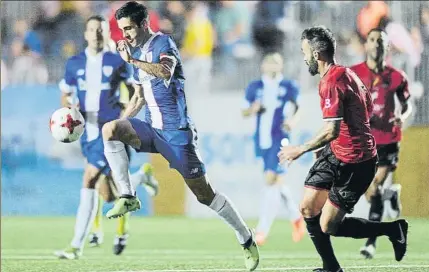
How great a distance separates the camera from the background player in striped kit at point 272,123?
11.6 m

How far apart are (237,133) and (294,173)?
3.00 feet

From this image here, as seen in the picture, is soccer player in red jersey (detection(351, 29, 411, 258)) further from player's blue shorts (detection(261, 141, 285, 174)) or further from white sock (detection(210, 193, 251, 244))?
white sock (detection(210, 193, 251, 244))

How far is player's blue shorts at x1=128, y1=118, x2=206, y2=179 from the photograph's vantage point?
7957 mm

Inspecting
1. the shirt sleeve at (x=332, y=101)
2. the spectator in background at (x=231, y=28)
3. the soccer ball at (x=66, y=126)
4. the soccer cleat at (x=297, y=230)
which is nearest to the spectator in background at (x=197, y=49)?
the spectator in background at (x=231, y=28)

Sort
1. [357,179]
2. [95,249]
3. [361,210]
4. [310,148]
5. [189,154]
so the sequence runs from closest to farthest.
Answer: [310,148], [357,179], [189,154], [95,249], [361,210]

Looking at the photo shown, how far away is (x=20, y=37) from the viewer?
15789 millimetres

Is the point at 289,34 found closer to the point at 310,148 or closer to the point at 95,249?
the point at 95,249

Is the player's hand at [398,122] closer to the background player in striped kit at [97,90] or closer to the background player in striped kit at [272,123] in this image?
the background player in striped kit at [272,123]

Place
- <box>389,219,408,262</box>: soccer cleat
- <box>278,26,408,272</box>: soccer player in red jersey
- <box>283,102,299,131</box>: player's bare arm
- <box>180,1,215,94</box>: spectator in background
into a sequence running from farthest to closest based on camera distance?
<box>180,1,215,94</box>: spectator in background < <box>283,102,299,131</box>: player's bare arm < <box>389,219,408,262</box>: soccer cleat < <box>278,26,408,272</box>: soccer player in red jersey

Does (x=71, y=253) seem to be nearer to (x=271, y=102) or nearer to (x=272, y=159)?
(x=272, y=159)

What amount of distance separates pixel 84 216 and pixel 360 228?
2.98 m

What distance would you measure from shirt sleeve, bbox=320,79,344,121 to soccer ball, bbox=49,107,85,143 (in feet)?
8.18

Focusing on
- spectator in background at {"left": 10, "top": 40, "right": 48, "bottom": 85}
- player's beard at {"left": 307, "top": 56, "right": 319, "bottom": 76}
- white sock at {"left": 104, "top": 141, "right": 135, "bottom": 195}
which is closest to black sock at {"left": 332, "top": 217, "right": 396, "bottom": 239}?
player's beard at {"left": 307, "top": 56, "right": 319, "bottom": 76}

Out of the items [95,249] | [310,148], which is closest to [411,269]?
[310,148]
